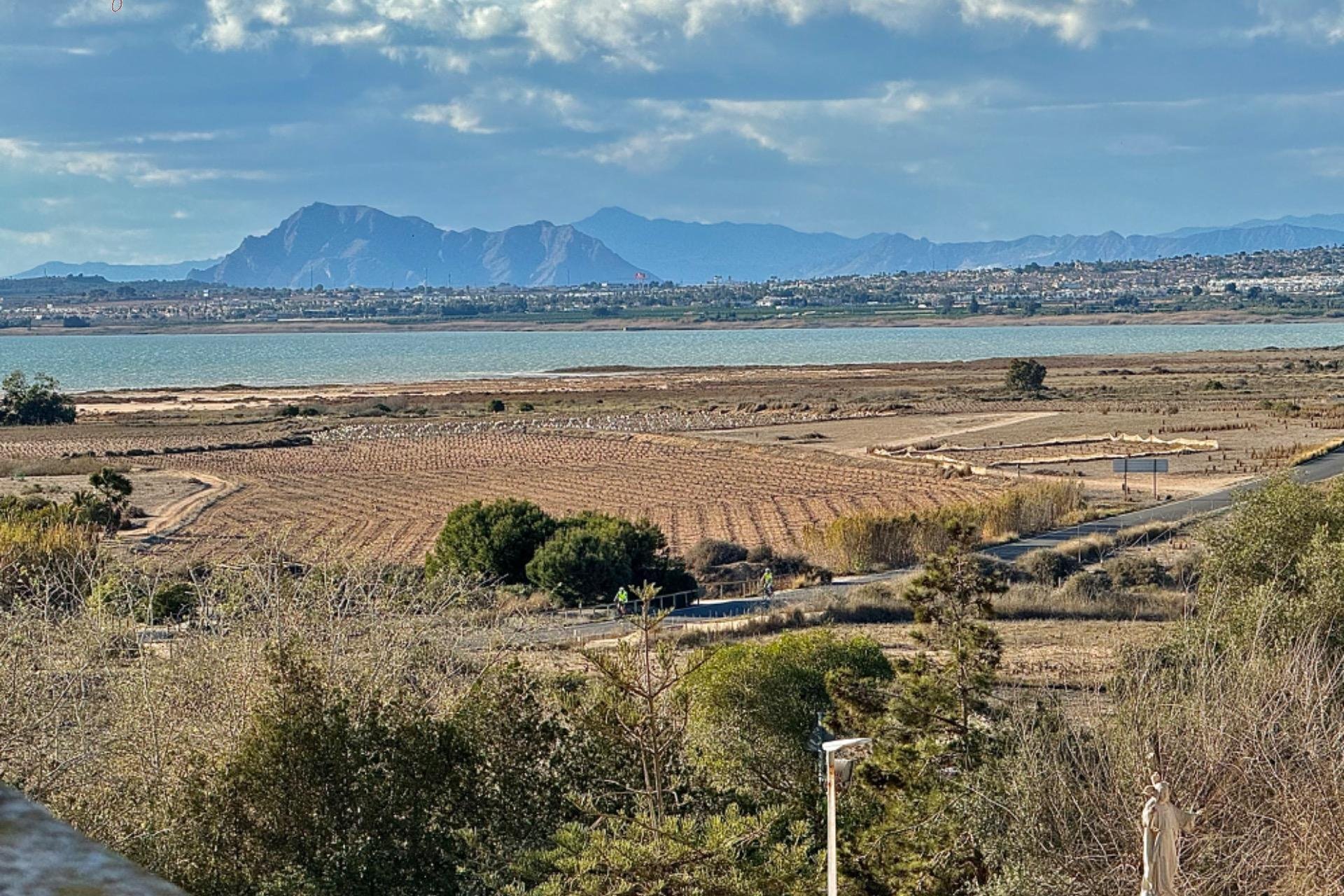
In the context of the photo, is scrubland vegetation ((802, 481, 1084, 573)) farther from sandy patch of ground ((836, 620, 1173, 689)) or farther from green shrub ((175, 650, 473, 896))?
green shrub ((175, 650, 473, 896))

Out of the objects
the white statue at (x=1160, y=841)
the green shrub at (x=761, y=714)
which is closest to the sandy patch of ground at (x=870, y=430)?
the green shrub at (x=761, y=714)

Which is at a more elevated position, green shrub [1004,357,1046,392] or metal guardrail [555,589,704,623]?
green shrub [1004,357,1046,392]

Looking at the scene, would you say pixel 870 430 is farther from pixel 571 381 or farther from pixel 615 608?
pixel 571 381

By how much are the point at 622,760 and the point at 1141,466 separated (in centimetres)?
4288

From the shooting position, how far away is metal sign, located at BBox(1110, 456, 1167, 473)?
50469 mm

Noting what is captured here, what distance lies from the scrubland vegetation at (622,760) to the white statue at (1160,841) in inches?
115

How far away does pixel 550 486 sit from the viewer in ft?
191

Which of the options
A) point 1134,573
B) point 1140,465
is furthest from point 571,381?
point 1134,573

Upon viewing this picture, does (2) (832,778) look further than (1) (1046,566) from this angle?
No

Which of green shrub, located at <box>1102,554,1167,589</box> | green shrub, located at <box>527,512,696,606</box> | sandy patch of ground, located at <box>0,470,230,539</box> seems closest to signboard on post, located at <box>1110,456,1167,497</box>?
green shrub, located at <box>1102,554,1167,589</box>

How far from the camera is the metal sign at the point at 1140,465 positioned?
50469 millimetres

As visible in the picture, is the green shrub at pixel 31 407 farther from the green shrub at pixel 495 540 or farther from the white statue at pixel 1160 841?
the white statue at pixel 1160 841

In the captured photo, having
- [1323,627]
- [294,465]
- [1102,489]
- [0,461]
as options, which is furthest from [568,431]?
[1323,627]

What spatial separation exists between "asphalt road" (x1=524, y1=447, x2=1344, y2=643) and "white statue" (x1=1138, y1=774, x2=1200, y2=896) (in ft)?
40.2
